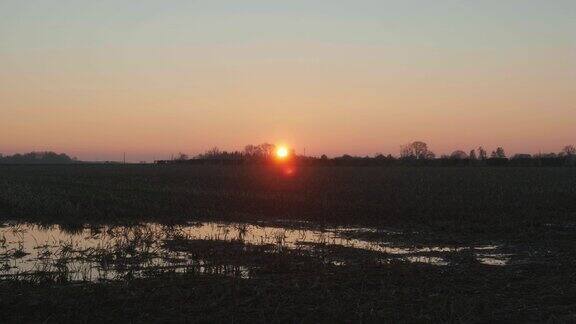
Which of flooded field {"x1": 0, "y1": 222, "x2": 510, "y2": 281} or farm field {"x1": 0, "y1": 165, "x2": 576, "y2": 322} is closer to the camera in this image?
farm field {"x1": 0, "y1": 165, "x2": 576, "y2": 322}

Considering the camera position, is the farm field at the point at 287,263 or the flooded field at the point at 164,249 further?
the flooded field at the point at 164,249

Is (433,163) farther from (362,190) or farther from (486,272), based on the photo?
(486,272)

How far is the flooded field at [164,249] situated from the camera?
35.9 ft

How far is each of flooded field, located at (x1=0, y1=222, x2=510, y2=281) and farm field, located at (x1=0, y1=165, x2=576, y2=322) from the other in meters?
0.04

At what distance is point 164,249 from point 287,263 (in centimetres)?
338

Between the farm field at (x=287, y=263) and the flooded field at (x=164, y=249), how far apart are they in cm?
4

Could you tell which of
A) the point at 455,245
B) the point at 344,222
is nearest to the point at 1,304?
the point at 455,245

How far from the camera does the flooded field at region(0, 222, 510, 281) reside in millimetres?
10938

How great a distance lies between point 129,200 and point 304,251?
1530 centimetres

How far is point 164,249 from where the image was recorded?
1338 cm

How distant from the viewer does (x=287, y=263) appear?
11570 mm

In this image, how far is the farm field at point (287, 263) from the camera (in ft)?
27.1

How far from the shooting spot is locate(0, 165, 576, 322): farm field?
8.27 metres

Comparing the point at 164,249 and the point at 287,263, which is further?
the point at 164,249
